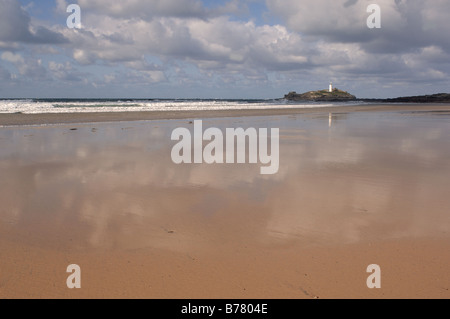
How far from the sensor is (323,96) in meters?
132

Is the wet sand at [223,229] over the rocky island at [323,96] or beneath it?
beneath

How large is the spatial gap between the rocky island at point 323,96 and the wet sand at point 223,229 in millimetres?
126172

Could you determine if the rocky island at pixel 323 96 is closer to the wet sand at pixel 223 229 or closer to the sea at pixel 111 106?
the sea at pixel 111 106

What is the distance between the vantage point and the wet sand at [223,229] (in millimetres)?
3500

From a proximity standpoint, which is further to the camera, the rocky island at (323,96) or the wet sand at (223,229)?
the rocky island at (323,96)

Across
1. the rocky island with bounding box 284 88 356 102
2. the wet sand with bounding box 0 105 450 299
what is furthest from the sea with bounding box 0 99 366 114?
the rocky island with bounding box 284 88 356 102

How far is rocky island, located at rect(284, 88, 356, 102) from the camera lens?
130m

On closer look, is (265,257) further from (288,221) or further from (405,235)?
(405,235)

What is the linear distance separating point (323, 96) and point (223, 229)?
135814 millimetres

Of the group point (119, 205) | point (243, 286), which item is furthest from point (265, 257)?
point (119, 205)

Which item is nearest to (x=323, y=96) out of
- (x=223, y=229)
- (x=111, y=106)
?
(x=111, y=106)

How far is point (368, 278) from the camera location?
3.58 m

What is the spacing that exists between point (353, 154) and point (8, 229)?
977cm

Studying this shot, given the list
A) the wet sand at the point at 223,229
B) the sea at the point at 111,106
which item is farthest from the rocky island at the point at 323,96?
the wet sand at the point at 223,229
